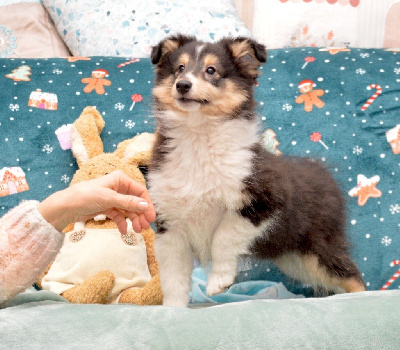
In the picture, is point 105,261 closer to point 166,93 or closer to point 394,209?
point 166,93

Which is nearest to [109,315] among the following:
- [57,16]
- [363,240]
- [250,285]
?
[250,285]

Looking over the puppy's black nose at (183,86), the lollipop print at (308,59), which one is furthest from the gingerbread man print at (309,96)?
the puppy's black nose at (183,86)

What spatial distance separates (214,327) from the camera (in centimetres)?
131

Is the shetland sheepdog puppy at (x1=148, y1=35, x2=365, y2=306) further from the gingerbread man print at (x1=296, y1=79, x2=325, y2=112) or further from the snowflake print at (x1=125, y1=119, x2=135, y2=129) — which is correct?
the gingerbread man print at (x1=296, y1=79, x2=325, y2=112)

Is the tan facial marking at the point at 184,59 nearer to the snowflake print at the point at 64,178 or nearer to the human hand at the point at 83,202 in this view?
the human hand at the point at 83,202

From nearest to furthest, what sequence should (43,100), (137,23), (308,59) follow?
(43,100) → (308,59) → (137,23)

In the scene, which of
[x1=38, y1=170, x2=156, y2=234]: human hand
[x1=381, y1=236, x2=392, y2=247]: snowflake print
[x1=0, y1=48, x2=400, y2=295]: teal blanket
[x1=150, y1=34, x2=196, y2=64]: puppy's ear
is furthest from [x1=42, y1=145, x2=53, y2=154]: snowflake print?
[x1=381, y1=236, x2=392, y2=247]: snowflake print

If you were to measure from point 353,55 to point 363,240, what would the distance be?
1046 millimetres

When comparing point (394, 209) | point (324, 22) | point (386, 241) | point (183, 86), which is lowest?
point (386, 241)

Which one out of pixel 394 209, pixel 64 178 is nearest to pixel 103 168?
pixel 64 178

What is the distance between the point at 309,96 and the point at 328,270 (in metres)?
1.08

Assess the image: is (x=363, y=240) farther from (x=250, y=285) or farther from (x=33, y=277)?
(x=33, y=277)

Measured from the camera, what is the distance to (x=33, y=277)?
1.57m

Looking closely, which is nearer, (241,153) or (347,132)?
(241,153)
